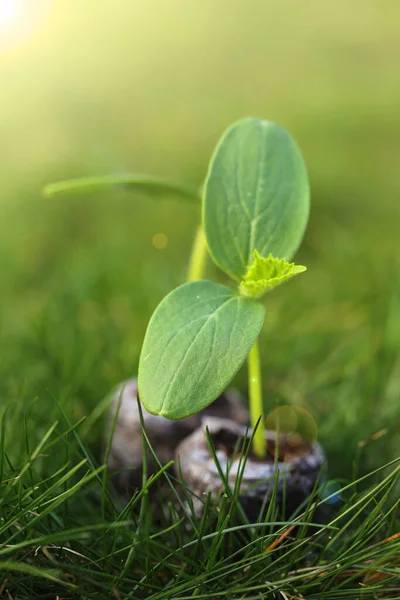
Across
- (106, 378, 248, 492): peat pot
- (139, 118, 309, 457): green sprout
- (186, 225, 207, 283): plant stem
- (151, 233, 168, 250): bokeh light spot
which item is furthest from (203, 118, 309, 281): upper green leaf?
(151, 233, 168, 250): bokeh light spot

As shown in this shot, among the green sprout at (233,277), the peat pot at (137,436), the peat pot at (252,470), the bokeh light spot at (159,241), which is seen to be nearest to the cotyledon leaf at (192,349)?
the green sprout at (233,277)

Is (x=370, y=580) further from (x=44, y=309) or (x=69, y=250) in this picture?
(x=69, y=250)

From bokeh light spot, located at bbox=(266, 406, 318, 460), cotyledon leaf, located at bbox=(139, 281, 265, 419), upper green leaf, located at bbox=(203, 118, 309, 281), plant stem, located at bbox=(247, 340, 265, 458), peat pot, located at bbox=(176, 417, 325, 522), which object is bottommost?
bokeh light spot, located at bbox=(266, 406, 318, 460)

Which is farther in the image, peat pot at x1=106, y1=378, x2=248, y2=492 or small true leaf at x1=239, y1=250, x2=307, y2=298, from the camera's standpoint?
peat pot at x1=106, y1=378, x2=248, y2=492

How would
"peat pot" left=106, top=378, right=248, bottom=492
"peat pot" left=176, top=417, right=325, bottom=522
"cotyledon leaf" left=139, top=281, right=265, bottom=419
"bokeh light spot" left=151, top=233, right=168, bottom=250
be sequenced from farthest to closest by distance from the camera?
"bokeh light spot" left=151, top=233, right=168, bottom=250 < "peat pot" left=106, top=378, right=248, bottom=492 < "peat pot" left=176, top=417, right=325, bottom=522 < "cotyledon leaf" left=139, top=281, right=265, bottom=419

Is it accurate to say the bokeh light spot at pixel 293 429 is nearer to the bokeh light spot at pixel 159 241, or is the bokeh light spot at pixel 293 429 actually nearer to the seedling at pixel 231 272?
the seedling at pixel 231 272

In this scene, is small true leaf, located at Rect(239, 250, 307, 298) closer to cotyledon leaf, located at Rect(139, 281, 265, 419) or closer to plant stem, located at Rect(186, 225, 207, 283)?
cotyledon leaf, located at Rect(139, 281, 265, 419)
